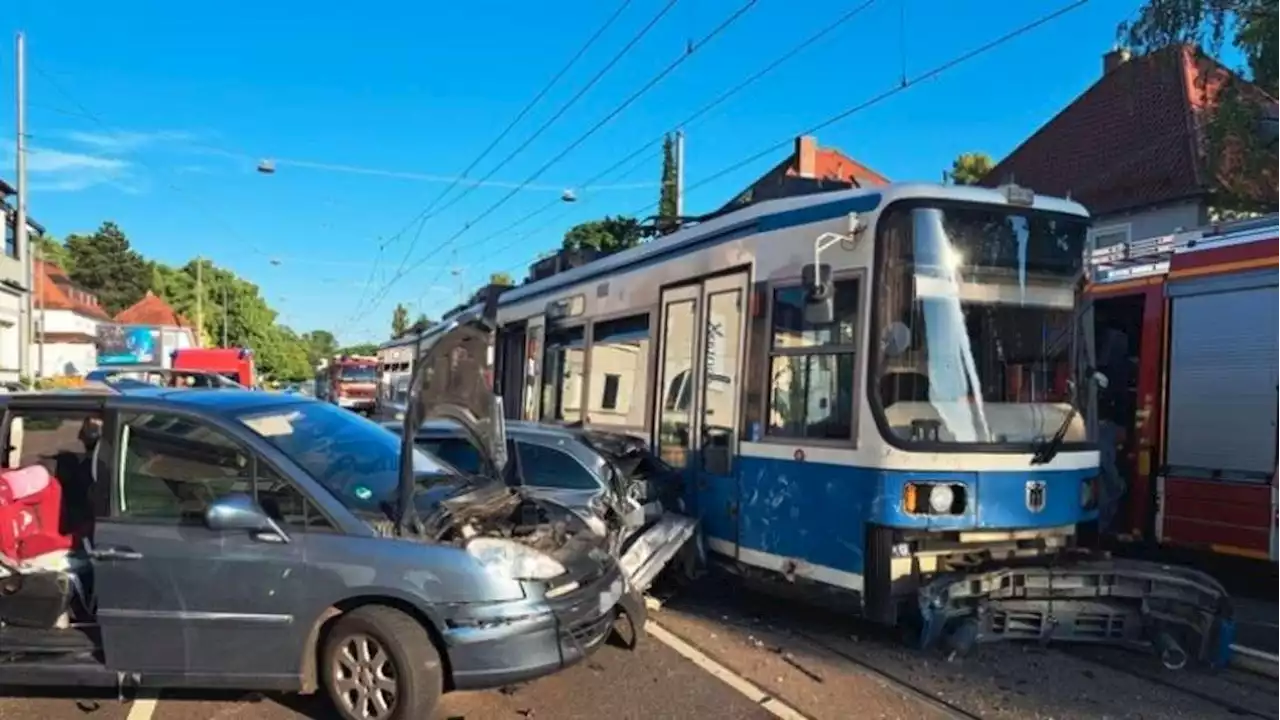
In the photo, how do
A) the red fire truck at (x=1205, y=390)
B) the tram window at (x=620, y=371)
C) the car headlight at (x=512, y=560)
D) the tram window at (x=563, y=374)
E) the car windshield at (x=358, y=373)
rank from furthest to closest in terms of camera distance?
the car windshield at (x=358, y=373) → the tram window at (x=563, y=374) → the tram window at (x=620, y=371) → the red fire truck at (x=1205, y=390) → the car headlight at (x=512, y=560)

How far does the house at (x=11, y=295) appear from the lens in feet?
108

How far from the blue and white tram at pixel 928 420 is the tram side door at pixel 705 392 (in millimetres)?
48

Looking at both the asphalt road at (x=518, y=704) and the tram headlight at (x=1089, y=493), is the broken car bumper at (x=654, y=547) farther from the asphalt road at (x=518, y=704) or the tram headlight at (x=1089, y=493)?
the tram headlight at (x=1089, y=493)

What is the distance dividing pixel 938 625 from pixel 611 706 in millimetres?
2057

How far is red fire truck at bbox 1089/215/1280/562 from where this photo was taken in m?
8.37

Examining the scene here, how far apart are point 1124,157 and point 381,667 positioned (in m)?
23.7

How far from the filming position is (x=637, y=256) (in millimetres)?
9773

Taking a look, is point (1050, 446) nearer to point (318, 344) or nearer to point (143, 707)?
point (143, 707)

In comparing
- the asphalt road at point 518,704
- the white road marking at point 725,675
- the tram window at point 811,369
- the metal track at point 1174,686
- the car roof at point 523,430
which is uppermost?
the tram window at point 811,369

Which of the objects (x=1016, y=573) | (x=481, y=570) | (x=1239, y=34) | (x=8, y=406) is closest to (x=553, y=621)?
(x=481, y=570)

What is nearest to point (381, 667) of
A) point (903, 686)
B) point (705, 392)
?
point (903, 686)

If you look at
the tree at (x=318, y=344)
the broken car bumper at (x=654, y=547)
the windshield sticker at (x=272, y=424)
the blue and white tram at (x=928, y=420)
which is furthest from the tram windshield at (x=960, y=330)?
the tree at (x=318, y=344)

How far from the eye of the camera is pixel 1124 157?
2419cm

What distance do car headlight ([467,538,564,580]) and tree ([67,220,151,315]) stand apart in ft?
366
